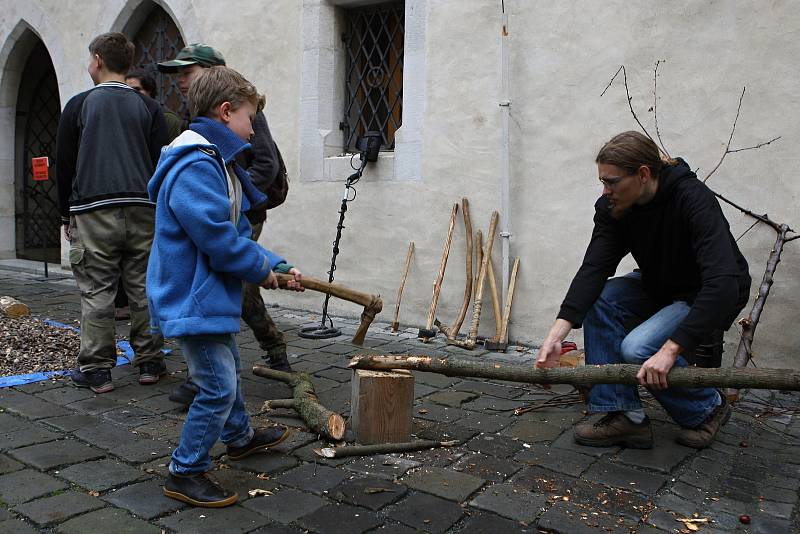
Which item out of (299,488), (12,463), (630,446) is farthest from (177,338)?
(630,446)

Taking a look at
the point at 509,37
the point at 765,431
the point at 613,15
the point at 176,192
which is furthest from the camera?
the point at 509,37

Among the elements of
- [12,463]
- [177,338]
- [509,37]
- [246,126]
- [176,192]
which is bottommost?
[12,463]

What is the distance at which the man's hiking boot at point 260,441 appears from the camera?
3.16m

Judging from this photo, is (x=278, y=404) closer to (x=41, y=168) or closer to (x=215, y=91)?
(x=215, y=91)

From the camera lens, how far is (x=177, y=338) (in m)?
2.65

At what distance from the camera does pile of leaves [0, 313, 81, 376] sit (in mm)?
4645

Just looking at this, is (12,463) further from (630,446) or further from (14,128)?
(14,128)

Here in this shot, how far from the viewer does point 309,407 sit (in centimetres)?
359

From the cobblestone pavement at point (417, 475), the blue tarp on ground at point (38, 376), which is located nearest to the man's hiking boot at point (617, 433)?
the cobblestone pavement at point (417, 475)

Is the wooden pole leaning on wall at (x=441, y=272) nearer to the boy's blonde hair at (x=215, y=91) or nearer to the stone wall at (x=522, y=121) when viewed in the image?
the stone wall at (x=522, y=121)

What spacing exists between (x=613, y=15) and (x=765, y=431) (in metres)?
3.08

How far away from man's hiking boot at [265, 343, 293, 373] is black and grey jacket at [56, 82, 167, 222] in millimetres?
1151

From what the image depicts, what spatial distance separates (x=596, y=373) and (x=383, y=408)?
97 centimetres

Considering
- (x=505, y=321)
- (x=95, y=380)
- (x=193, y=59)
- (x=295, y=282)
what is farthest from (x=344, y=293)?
(x=505, y=321)
